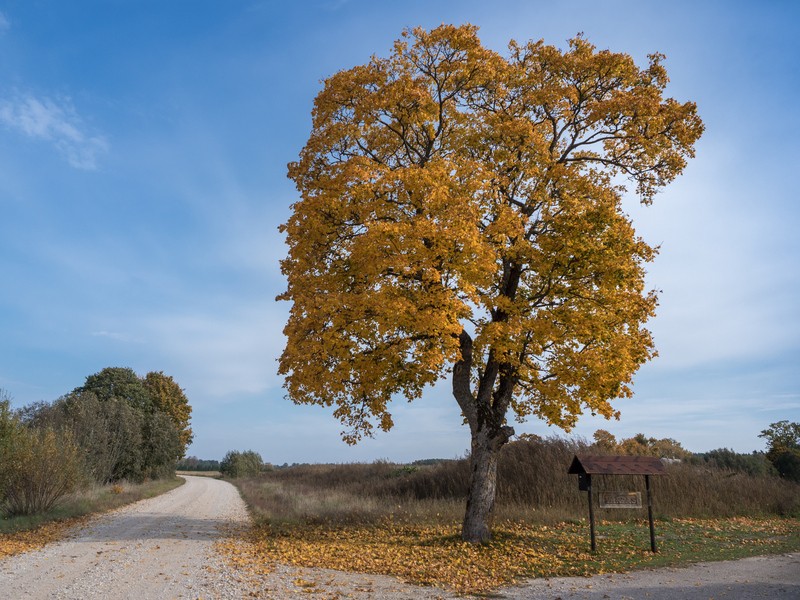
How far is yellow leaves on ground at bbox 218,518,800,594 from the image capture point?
1098 centimetres

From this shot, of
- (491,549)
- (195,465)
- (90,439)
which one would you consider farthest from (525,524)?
(195,465)

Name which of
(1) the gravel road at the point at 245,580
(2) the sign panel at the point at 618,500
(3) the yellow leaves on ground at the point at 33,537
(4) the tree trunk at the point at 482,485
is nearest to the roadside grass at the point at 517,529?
(4) the tree trunk at the point at 482,485

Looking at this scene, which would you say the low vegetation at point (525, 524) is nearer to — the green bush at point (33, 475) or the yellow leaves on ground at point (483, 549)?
the yellow leaves on ground at point (483, 549)

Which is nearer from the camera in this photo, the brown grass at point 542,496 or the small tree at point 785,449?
the brown grass at point 542,496

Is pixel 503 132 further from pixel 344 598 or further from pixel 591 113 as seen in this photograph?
pixel 344 598

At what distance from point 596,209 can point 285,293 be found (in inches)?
347

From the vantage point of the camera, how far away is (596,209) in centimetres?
1439

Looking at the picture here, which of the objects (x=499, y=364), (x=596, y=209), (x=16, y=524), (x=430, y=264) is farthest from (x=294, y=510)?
(x=596, y=209)

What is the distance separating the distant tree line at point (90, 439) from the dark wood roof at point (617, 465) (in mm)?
16368

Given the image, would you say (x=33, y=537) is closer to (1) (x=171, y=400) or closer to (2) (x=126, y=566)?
(2) (x=126, y=566)

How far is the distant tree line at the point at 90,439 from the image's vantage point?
18.2 m

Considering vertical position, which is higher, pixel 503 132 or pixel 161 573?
pixel 503 132

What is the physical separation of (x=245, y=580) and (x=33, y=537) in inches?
327

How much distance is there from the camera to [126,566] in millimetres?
10383
